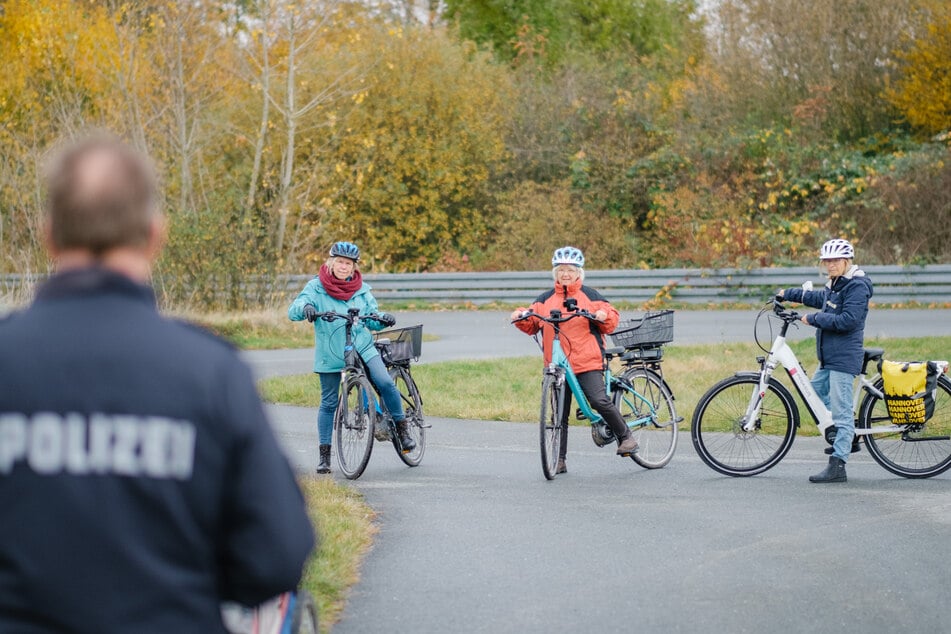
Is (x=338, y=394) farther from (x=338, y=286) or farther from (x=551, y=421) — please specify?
(x=551, y=421)

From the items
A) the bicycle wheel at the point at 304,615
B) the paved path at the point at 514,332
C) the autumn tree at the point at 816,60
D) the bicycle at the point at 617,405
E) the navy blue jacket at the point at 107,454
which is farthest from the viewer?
the autumn tree at the point at 816,60

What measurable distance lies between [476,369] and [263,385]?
2667 millimetres

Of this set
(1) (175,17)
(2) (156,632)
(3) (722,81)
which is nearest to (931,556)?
(2) (156,632)

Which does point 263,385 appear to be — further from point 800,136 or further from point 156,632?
point 800,136

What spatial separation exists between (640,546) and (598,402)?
2.36 m

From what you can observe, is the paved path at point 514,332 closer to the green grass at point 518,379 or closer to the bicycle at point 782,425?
the green grass at point 518,379

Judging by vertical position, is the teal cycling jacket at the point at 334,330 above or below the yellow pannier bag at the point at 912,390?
above

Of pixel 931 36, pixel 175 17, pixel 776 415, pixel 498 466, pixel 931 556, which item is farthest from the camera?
pixel 931 36

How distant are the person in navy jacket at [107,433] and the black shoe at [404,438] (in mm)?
7705

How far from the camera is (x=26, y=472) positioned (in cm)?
232

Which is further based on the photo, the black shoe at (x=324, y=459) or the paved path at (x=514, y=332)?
the paved path at (x=514, y=332)

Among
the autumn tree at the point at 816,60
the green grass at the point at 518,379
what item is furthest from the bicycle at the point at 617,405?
the autumn tree at the point at 816,60

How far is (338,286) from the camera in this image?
9.87 m

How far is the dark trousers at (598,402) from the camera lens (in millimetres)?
9773
